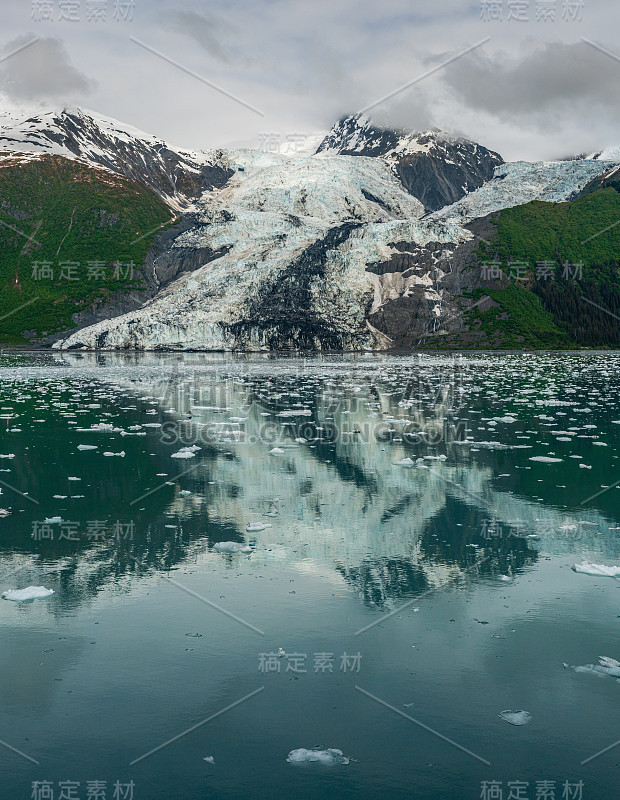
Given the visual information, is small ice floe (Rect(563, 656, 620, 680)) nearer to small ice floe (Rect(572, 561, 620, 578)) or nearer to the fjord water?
the fjord water

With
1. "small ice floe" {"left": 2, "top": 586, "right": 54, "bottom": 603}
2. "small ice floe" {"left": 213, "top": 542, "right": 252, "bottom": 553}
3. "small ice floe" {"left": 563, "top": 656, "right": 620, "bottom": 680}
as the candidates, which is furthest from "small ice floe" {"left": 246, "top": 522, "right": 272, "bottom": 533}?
"small ice floe" {"left": 563, "top": 656, "right": 620, "bottom": 680}

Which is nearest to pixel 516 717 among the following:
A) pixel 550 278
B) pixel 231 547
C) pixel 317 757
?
pixel 317 757

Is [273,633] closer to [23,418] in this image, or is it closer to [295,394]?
[23,418]

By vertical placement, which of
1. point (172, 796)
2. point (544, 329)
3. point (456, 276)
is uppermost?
point (456, 276)

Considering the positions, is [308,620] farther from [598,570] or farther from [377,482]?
[377,482]

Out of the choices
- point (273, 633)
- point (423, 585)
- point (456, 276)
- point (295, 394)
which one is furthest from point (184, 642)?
point (456, 276)

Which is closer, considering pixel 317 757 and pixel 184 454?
pixel 317 757
